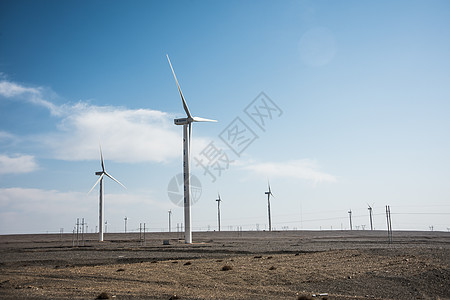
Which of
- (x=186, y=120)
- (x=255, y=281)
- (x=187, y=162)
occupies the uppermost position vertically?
(x=186, y=120)

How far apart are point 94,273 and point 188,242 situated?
48540 millimetres

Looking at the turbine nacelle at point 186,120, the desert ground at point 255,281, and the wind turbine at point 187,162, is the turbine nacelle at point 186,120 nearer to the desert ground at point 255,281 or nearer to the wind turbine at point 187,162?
the wind turbine at point 187,162

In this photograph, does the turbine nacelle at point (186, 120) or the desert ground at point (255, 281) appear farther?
the turbine nacelle at point (186, 120)

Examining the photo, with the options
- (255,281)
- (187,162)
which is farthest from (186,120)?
(255,281)

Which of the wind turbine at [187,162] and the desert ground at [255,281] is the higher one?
the wind turbine at [187,162]

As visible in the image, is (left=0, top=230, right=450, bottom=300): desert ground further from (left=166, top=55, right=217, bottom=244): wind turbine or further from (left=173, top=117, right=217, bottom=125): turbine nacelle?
(left=173, top=117, right=217, bottom=125): turbine nacelle

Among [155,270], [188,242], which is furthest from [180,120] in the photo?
[155,270]

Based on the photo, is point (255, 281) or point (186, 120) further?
point (186, 120)

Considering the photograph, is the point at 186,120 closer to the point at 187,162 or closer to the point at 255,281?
the point at 187,162

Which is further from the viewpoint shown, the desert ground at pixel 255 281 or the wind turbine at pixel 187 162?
the wind turbine at pixel 187 162

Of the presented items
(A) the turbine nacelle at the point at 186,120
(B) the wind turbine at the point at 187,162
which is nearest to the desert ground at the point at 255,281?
(B) the wind turbine at the point at 187,162

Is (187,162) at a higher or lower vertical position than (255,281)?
higher

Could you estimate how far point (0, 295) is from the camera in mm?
20125

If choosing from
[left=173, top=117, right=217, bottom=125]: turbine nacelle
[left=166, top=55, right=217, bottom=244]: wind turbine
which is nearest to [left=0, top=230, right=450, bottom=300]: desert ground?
[left=166, top=55, right=217, bottom=244]: wind turbine
